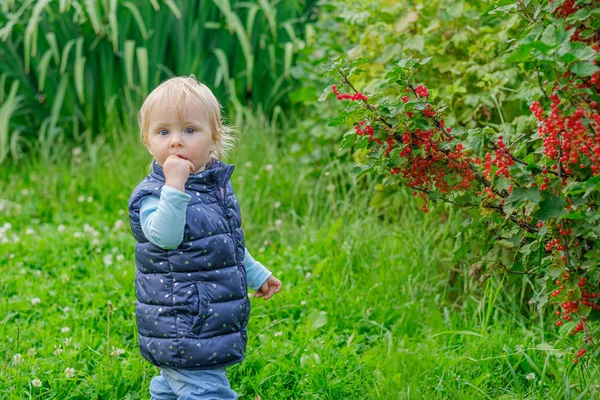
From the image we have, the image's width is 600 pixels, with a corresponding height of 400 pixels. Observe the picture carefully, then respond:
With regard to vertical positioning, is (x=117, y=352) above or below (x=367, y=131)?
below

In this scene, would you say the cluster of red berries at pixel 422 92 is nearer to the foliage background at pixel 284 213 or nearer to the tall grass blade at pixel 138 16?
the foliage background at pixel 284 213

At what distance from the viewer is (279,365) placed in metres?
2.71

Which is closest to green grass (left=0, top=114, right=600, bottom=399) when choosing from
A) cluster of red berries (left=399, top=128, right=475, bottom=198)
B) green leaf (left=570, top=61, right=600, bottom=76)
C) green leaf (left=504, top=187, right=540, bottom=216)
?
cluster of red berries (left=399, top=128, right=475, bottom=198)

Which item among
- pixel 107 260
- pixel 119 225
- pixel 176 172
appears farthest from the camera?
pixel 119 225

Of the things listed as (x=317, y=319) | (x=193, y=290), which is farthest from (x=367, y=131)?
(x=317, y=319)

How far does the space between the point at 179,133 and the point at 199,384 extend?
2.35 ft

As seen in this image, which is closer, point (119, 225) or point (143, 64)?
point (119, 225)

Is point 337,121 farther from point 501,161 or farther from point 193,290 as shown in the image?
point 193,290

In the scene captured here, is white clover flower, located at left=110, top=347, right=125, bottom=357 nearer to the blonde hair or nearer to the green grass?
the green grass

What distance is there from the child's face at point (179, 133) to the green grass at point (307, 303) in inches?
27.1

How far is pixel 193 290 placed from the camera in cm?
218

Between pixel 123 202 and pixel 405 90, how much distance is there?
9.22ft

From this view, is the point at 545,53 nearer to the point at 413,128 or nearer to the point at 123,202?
the point at 413,128

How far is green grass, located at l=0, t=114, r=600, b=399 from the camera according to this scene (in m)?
2.60
